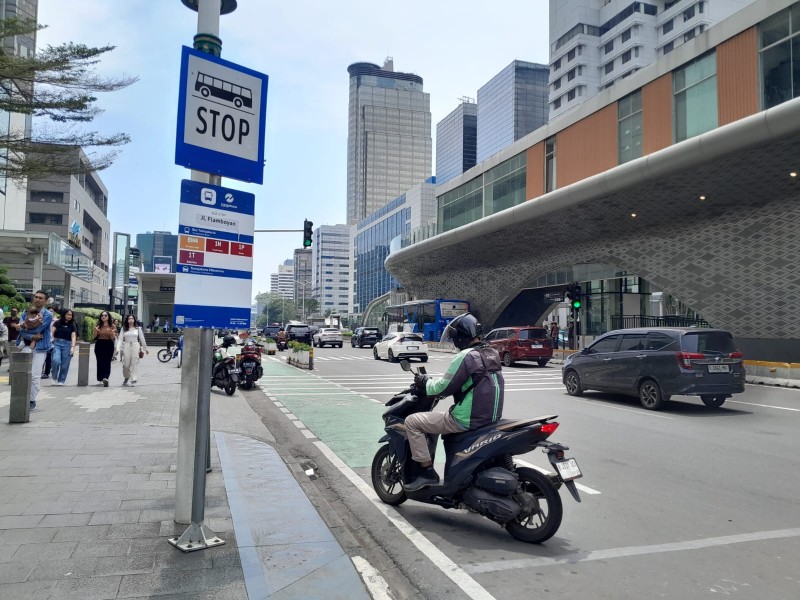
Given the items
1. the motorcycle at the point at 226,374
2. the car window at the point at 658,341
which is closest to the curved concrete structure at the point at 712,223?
the car window at the point at 658,341

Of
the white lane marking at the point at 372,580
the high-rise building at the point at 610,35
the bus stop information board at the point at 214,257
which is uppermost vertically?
the high-rise building at the point at 610,35

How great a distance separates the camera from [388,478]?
5.45 meters

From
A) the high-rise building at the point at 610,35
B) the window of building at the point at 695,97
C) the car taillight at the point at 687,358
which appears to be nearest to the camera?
the car taillight at the point at 687,358

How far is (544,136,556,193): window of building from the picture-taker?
34.1 m

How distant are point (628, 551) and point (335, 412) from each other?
25.2 ft

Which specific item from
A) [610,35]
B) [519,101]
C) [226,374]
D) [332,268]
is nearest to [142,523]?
[226,374]

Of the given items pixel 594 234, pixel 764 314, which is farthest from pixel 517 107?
pixel 764 314

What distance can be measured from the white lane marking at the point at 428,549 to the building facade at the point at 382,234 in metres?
100

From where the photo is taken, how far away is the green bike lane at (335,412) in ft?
26.5

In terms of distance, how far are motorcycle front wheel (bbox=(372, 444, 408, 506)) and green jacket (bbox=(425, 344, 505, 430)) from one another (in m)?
1.01

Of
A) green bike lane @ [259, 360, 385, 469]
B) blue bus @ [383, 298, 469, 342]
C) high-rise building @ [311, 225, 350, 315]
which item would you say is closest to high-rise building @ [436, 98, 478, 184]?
high-rise building @ [311, 225, 350, 315]

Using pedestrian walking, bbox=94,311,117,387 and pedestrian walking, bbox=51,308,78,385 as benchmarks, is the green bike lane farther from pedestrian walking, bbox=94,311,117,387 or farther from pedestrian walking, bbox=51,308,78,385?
pedestrian walking, bbox=51,308,78,385

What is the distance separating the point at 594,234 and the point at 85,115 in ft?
87.4

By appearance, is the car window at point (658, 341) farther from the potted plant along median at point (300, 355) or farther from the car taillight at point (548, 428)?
the potted plant along median at point (300, 355)
